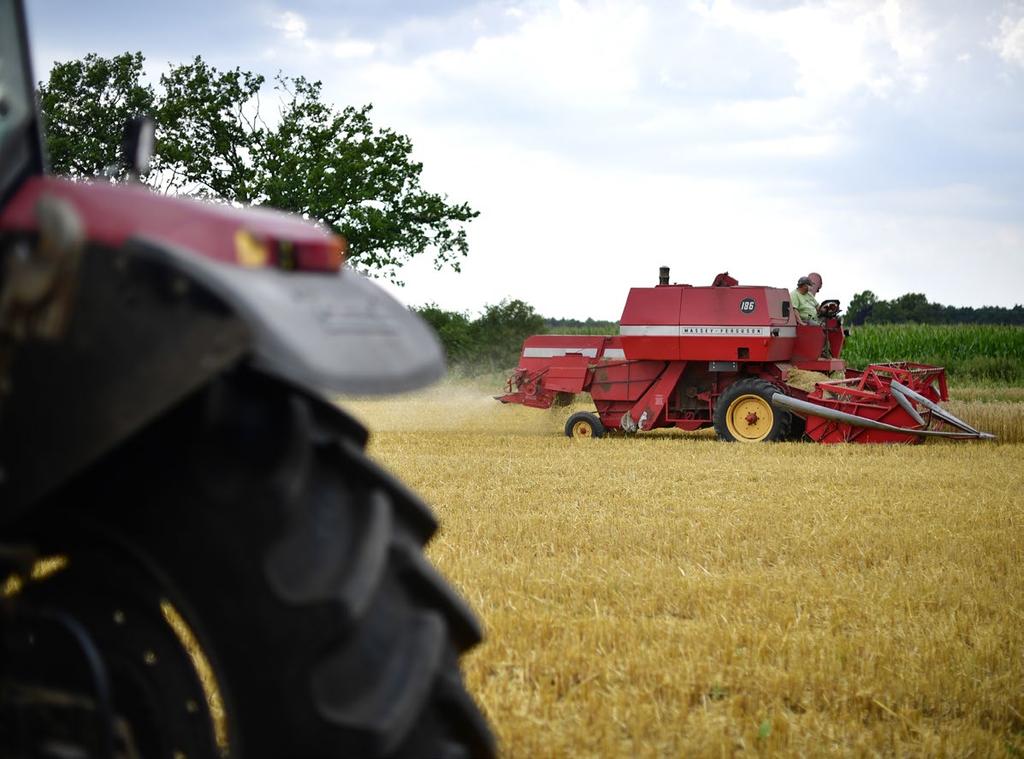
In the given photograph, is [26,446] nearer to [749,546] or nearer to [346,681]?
[346,681]

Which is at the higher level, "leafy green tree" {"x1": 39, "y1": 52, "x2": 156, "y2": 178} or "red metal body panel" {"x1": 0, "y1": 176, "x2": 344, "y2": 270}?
"leafy green tree" {"x1": 39, "y1": 52, "x2": 156, "y2": 178}

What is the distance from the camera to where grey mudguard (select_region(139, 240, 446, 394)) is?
1455 mm

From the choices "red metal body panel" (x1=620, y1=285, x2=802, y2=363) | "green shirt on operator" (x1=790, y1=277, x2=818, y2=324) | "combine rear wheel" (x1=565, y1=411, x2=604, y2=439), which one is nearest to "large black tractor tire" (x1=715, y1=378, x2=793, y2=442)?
"red metal body panel" (x1=620, y1=285, x2=802, y2=363)

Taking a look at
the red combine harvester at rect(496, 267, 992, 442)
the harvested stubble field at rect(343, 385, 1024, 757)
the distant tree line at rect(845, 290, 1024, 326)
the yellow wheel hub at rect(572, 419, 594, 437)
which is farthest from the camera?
the distant tree line at rect(845, 290, 1024, 326)

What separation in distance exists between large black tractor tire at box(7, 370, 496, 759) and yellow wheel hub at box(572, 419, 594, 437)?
14.6m

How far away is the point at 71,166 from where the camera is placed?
1209 inches

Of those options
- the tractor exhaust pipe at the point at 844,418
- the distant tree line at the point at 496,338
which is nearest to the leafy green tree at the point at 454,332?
the distant tree line at the point at 496,338

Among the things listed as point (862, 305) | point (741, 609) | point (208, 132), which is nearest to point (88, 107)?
point (208, 132)

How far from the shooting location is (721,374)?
1606cm

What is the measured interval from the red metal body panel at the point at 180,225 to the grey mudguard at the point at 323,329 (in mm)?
33

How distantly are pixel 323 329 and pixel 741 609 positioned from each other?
13.3 feet

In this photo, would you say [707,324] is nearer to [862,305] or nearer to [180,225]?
[180,225]

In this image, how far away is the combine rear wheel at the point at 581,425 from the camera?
643 inches

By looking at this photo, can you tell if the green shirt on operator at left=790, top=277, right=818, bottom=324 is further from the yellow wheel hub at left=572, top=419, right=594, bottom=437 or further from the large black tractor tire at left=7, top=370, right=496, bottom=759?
the large black tractor tire at left=7, top=370, right=496, bottom=759
